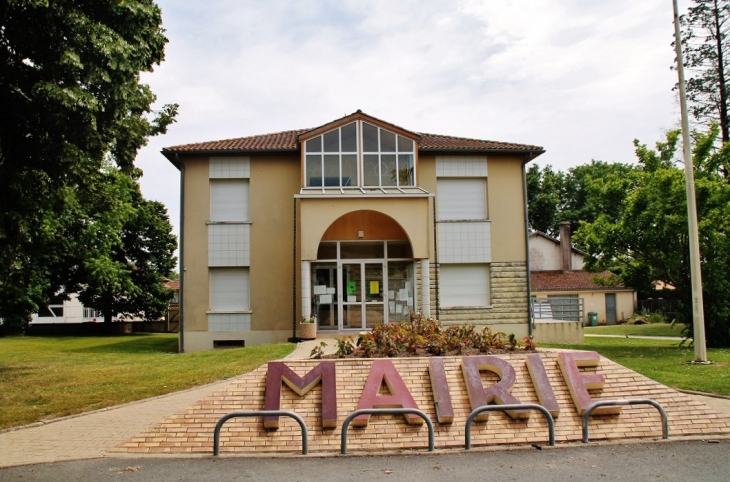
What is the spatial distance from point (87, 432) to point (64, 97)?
5.59 meters

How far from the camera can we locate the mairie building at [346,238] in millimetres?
20812

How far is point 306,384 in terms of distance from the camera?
8984 mm

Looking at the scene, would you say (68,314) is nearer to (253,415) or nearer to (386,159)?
(386,159)

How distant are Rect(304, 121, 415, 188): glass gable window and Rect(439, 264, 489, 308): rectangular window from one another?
3.46 meters

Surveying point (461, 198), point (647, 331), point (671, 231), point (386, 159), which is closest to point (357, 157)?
point (386, 159)

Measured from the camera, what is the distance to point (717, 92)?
33.1m

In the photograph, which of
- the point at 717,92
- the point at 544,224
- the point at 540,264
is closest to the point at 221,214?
the point at 717,92

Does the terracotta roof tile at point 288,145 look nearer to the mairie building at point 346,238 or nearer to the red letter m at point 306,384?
the mairie building at point 346,238

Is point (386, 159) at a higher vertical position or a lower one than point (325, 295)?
higher

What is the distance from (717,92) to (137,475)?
115ft

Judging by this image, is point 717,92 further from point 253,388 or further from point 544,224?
point 253,388

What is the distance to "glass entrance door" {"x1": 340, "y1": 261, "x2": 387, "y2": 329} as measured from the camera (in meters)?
21.0

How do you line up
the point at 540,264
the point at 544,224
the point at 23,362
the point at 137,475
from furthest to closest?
the point at 544,224 → the point at 540,264 → the point at 23,362 → the point at 137,475

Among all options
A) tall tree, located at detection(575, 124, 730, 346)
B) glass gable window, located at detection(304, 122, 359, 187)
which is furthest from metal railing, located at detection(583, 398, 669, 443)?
glass gable window, located at detection(304, 122, 359, 187)
